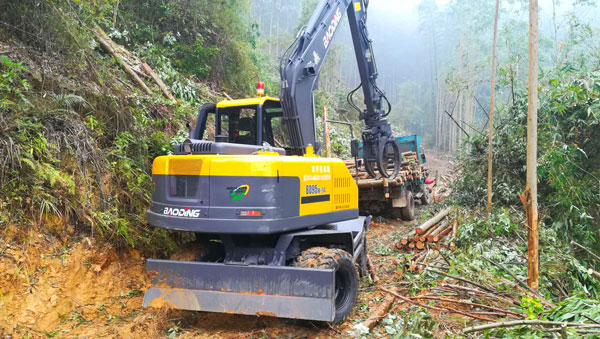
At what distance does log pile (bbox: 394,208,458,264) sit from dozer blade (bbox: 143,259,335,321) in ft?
9.83

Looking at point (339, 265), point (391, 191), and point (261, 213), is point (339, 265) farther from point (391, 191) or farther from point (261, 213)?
point (391, 191)

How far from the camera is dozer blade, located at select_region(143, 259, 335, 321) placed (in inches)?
154

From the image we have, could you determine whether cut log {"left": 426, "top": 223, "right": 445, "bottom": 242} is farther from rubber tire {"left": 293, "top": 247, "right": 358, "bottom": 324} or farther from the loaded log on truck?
rubber tire {"left": 293, "top": 247, "right": 358, "bottom": 324}

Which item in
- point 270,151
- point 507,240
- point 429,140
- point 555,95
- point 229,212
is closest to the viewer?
point 229,212

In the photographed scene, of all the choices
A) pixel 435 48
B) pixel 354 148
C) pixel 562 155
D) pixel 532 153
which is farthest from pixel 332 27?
pixel 435 48

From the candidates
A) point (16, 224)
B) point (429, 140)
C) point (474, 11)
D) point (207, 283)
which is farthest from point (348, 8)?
point (429, 140)

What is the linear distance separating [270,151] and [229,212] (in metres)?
0.83

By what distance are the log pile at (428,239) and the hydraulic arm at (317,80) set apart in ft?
4.24

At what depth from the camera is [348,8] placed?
24.6 feet

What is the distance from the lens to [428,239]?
7176 millimetres

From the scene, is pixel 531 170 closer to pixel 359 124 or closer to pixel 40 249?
pixel 40 249

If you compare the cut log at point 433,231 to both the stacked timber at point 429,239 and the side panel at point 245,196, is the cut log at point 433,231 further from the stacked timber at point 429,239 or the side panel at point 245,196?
the side panel at point 245,196

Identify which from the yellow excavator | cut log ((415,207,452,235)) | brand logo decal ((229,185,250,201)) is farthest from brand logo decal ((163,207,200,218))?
cut log ((415,207,452,235))

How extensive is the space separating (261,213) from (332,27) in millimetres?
3785
